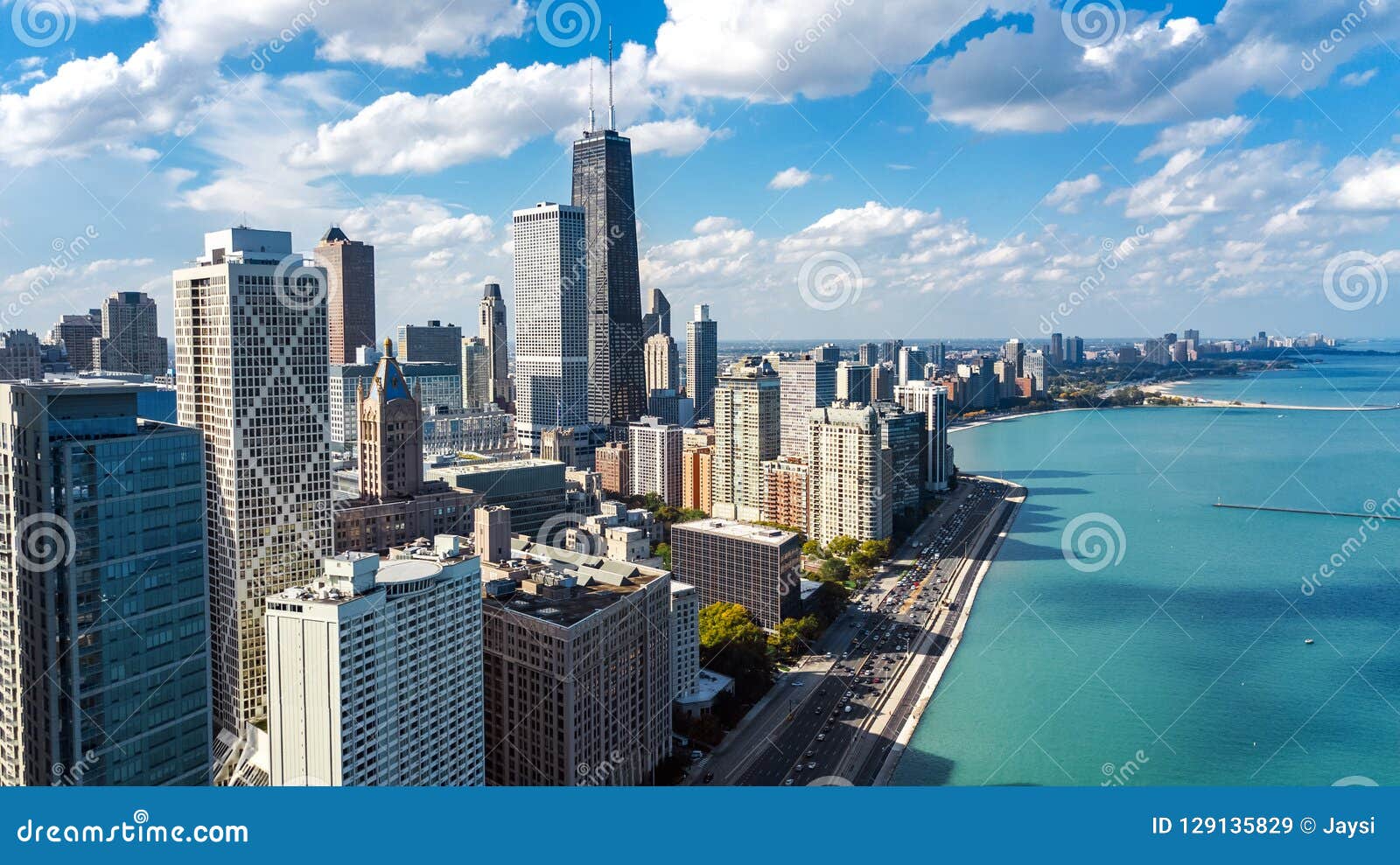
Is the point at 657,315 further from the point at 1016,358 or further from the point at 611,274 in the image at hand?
the point at 1016,358

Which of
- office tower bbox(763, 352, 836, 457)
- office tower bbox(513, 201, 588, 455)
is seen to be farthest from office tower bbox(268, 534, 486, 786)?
office tower bbox(513, 201, 588, 455)

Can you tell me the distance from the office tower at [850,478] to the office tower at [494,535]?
5.49 m

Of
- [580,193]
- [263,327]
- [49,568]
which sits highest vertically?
[580,193]

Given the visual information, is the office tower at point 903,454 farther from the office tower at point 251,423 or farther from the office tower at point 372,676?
the office tower at point 372,676

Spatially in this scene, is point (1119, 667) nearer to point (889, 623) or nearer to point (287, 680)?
point (889, 623)

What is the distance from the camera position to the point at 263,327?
5.71 metres

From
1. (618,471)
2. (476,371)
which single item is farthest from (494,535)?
(476,371)

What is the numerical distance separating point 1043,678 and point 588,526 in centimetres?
425

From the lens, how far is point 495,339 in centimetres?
2580

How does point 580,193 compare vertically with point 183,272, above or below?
above

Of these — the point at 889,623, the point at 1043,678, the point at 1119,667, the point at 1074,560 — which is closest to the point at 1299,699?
the point at 1119,667

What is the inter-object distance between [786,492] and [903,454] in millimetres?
2205

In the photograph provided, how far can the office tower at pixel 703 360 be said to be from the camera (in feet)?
73.6

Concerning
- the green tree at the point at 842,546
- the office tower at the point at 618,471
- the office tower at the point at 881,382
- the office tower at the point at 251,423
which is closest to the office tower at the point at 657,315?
the office tower at the point at 881,382
